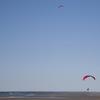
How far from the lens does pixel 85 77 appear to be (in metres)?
50.8

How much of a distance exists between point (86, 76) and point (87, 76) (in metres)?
0.36

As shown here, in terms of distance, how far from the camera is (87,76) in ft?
166

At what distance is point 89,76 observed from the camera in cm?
5028

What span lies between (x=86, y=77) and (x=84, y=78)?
509 millimetres

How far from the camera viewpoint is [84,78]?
50.4 m

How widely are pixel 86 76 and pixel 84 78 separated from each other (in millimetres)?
756

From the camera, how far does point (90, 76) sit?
164 feet

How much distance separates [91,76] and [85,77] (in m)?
1.25

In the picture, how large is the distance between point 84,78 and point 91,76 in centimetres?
117

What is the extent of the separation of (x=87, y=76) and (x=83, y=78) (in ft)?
2.56

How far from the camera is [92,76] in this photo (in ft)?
163

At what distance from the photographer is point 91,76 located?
4981 centimetres

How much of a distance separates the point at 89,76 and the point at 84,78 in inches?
30.5

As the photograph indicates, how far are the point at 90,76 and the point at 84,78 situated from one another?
3.20 feet
